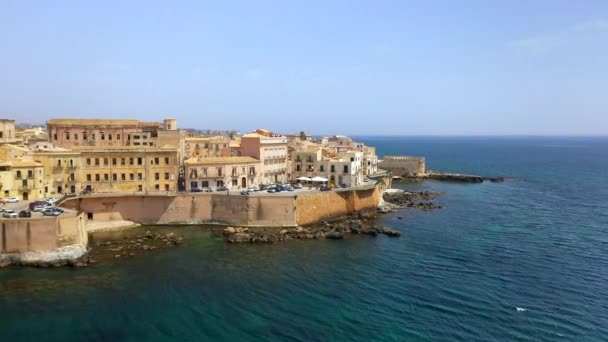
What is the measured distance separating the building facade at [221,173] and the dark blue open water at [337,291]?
10.8 m

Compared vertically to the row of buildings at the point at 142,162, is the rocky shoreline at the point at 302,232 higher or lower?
lower

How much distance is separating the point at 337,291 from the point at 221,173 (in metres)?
32.7

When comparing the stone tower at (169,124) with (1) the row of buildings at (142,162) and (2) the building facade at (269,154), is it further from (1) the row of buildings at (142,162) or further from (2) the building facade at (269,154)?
(2) the building facade at (269,154)

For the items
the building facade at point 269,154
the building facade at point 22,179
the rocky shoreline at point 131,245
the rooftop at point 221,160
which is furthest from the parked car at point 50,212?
the building facade at point 269,154

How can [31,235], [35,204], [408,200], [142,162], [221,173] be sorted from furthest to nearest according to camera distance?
[408,200] → [221,173] → [142,162] → [35,204] → [31,235]

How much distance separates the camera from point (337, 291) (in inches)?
1457

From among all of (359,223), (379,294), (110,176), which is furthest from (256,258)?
(110,176)

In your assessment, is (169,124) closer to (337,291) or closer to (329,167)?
(329,167)

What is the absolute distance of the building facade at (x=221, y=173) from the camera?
207 feet

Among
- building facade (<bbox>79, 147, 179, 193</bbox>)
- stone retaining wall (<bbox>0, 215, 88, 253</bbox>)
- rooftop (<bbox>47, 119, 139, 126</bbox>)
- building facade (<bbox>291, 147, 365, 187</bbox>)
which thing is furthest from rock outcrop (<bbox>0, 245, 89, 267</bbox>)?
building facade (<bbox>291, 147, 365, 187</bbox>)

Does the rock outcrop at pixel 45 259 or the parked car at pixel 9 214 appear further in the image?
the parked car at pixel 9 214

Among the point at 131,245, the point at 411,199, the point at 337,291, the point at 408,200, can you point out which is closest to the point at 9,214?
the point at 131,245

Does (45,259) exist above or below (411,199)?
below

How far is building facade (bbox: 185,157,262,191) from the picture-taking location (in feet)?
207
